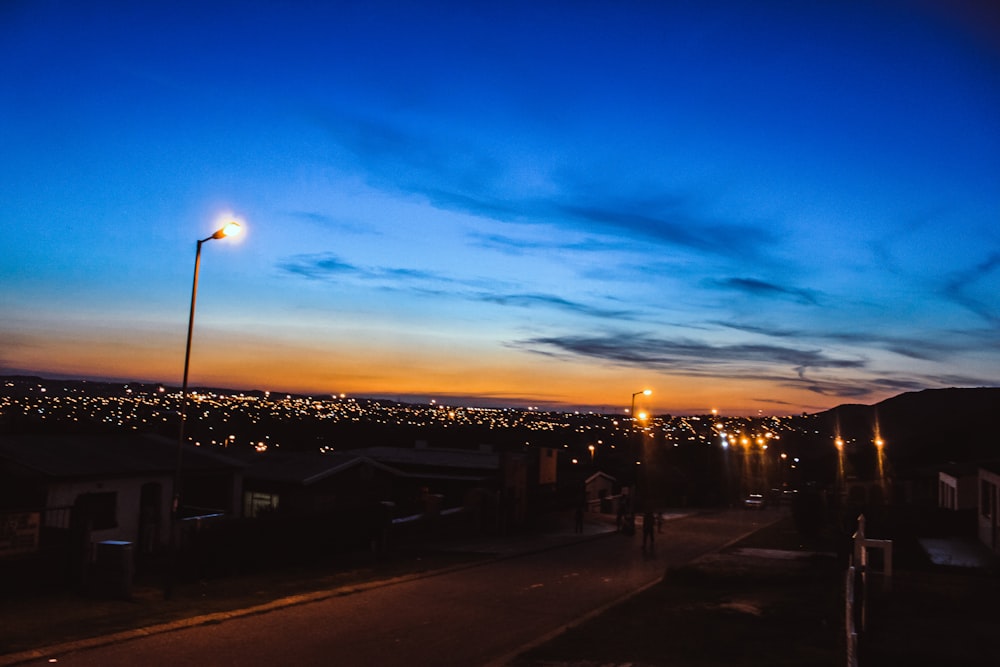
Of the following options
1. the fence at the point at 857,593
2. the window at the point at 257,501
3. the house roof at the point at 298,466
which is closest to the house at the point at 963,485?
the fence at the point at 857,593

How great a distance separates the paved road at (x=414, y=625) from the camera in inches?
449

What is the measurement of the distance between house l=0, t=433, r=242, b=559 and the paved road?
516 cm

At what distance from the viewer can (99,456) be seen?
22.1m

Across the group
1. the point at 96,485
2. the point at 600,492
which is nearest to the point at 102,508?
the point at 96,485

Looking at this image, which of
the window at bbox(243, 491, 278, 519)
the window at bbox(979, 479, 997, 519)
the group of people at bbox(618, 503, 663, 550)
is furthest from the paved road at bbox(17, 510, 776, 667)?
the window at bbox(979, 479, 997, 519)

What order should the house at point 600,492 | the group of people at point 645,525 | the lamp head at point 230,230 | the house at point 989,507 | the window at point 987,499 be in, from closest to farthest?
the lamp head at point 230,230 < the house at point 989,507 < the window at point 987,499 < the group of people at point 645,525 < the house at point 600,492

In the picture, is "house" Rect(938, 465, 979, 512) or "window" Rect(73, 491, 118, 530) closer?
"window" Rect(73, 491, 118, 530)

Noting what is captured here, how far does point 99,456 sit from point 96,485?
1417mm

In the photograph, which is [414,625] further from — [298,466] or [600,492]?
[600,492]

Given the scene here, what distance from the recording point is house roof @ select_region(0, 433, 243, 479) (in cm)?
2004

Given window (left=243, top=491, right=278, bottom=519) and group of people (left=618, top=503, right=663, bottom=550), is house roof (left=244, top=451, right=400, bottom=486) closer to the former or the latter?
window (left=243, top=491, right=278, bottom=519)

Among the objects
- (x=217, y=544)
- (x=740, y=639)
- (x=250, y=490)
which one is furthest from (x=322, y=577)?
(x=250, y=490)

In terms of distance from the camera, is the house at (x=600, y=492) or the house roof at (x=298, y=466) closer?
the house roof at (x=298, y=466)

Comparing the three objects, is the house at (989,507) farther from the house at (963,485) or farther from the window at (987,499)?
the house at (963,485)
